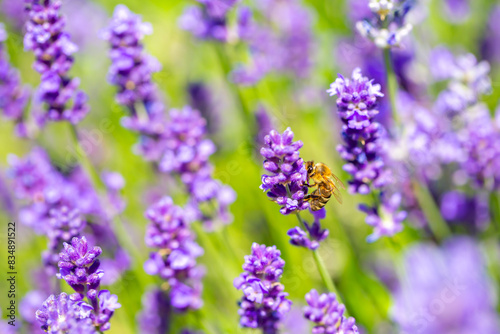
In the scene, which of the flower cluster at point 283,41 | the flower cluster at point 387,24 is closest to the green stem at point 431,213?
the flower cluster at point 387,24

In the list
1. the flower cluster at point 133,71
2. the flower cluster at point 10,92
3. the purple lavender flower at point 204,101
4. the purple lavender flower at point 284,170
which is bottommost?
the purple lavender flower at point 284,170

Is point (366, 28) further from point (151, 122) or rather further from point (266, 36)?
point (266, 36)

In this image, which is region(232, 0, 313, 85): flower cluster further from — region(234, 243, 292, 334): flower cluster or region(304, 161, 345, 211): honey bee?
region(234, 243, 292, 334): flower cluster

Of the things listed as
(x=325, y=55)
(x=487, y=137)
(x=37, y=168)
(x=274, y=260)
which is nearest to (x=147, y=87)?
(x=37, y=168)

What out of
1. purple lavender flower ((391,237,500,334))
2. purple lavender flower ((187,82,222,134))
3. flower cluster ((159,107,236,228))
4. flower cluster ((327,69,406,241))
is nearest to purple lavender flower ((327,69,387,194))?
flower cluster ((327,69,406,241))

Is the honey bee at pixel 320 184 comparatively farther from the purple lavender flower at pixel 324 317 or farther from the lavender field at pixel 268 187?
the purple lavender flower at pixel 324 317

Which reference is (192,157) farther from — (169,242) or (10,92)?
(10,92)
